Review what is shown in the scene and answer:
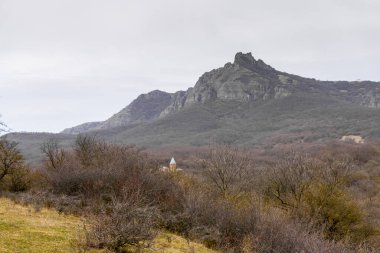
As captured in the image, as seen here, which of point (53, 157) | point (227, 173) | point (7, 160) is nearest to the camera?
point (7, 160)

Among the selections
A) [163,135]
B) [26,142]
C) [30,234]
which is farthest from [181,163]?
[26,142]

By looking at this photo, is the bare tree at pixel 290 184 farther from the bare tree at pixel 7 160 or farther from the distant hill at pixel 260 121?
the distant hill at pixel 260 121

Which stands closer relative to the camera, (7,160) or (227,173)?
(7,160)

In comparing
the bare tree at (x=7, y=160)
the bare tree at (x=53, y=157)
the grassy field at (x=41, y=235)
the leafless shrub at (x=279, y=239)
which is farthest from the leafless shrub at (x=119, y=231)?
the bare tree at (x=53, y=157)

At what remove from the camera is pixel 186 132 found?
14650 centimetres

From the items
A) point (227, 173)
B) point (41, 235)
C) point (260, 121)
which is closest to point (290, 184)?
point (227, 173)

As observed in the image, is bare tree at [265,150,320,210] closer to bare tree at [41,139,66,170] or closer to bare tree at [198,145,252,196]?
bare tree at [198,145,252,196]

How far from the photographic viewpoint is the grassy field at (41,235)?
11.5 m

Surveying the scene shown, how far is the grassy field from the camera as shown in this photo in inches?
451

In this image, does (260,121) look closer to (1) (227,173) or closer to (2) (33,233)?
(1) (227,173)

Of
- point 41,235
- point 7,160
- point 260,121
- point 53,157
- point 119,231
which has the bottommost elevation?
point 41,235

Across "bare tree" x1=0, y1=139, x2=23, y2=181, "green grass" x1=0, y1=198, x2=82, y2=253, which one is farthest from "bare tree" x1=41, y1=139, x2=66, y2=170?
"green grass" x1=0, y1=198, x2=82, y2=253

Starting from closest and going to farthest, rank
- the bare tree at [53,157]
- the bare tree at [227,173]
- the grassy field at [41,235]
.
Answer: the grassy field at [41,235] < the bare tree at [227,173] < the bare tree at [53,157]

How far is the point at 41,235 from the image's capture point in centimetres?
1298
